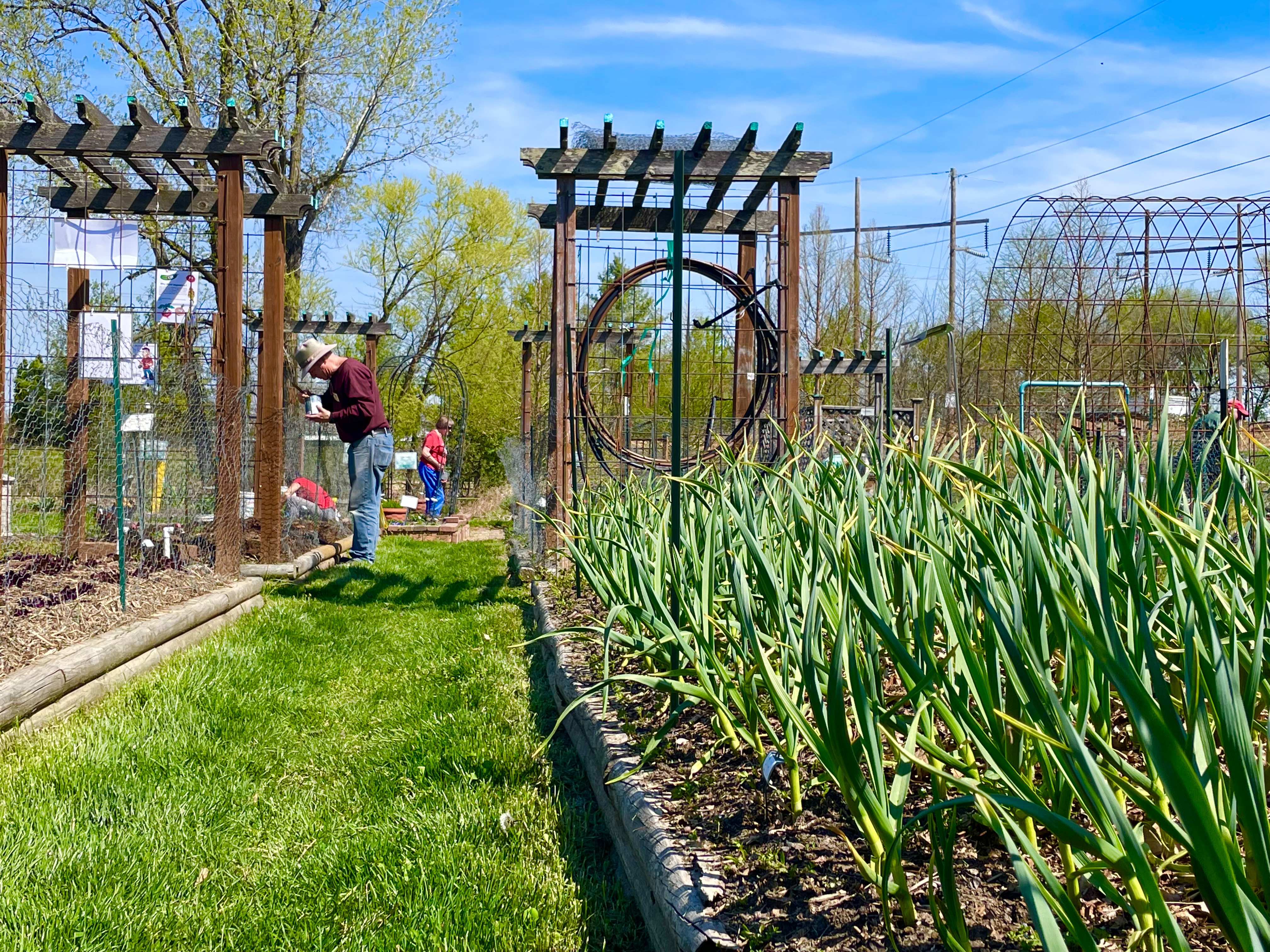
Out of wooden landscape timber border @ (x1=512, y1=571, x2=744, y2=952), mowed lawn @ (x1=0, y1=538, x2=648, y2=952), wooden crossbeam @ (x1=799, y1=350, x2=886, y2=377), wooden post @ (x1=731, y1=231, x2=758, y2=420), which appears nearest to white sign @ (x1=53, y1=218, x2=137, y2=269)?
mowed lawn @ (x1=0, y1=538, x2=648, y2=952)

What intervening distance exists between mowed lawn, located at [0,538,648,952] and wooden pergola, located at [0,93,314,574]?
230 centimetres

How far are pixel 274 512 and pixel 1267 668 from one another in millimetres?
7092

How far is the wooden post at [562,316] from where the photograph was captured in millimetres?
7086

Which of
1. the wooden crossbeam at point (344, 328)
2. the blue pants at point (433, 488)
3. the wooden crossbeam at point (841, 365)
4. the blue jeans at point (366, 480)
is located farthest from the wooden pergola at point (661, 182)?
the blue pants at point (433, 488)

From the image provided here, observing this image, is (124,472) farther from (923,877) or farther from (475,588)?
(923,877)

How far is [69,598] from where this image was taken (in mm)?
5297

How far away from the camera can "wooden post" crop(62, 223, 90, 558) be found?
7062 mm

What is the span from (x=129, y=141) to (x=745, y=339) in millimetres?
4380

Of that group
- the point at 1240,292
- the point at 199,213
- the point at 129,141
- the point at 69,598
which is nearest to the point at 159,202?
the point at 199,213

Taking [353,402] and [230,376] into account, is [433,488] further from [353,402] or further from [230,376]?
[230,376]

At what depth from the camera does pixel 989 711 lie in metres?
1.54

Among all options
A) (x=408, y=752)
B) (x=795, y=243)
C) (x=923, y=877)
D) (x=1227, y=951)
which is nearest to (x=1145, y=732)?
(x=1227, y=951)

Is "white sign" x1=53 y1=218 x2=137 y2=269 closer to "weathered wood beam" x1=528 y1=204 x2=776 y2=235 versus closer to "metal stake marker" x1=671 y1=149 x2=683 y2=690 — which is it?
"weathered wood beam" x1=528 y1=204 x2=776 y2=235

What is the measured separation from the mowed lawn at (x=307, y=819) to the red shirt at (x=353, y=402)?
9.55ft
